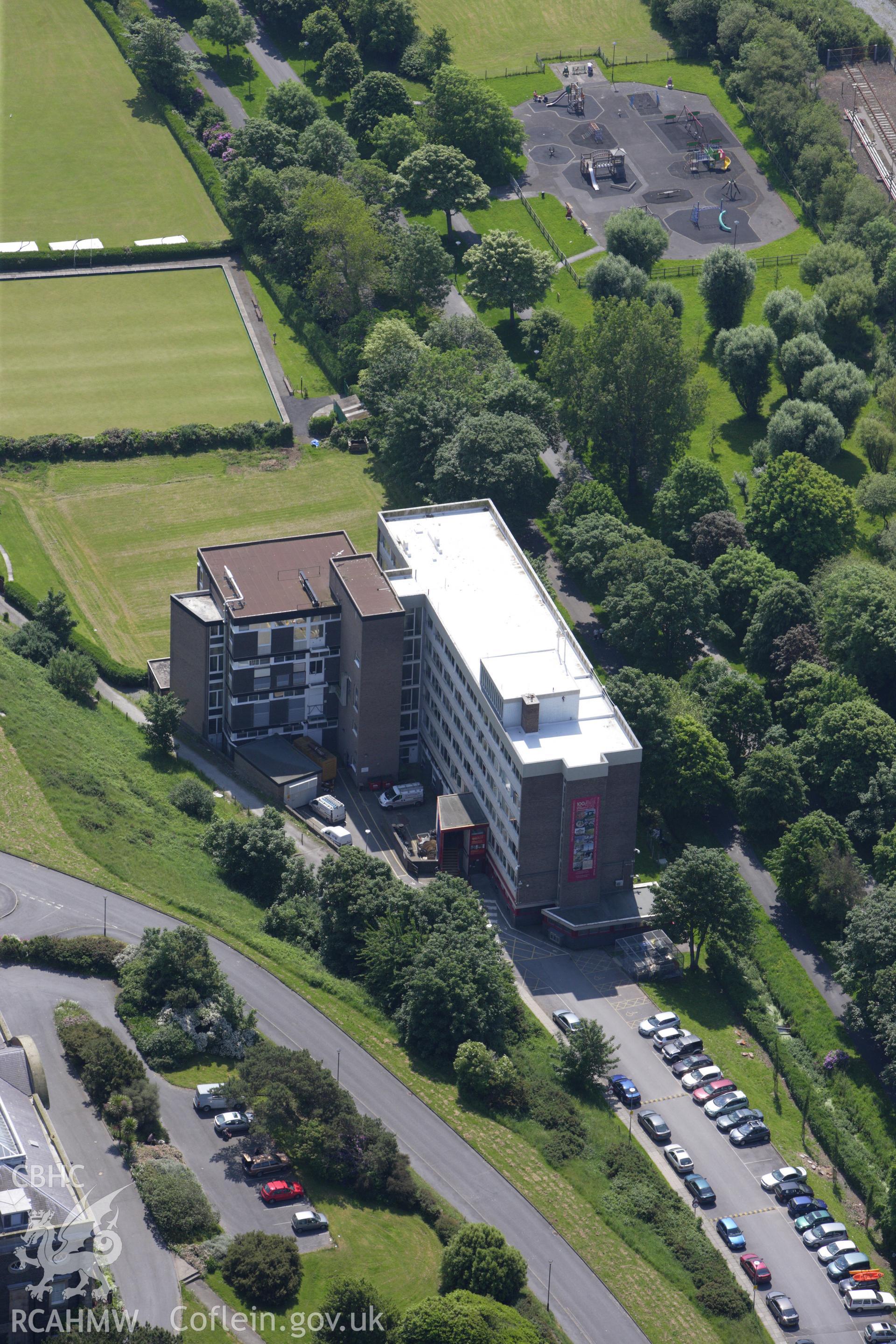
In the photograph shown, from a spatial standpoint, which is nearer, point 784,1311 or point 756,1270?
point 784,1311

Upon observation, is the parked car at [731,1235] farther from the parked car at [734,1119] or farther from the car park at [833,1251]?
the parked car at [734,1119]

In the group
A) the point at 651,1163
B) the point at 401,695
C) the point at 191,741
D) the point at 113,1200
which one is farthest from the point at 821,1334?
the point at 191,741

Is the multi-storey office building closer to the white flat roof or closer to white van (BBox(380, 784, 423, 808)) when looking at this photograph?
the white flat roof

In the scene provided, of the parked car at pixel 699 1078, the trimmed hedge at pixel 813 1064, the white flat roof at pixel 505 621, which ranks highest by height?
the white flat roof at pixel 505 621

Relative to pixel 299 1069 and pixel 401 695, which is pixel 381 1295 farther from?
pixel 401 695

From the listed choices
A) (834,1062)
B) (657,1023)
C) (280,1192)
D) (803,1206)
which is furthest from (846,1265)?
(280,1192)

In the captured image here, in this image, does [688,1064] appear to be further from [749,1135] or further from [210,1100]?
[210,1100]

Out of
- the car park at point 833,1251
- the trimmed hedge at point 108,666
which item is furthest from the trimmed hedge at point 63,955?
the car park at point 833,1251
